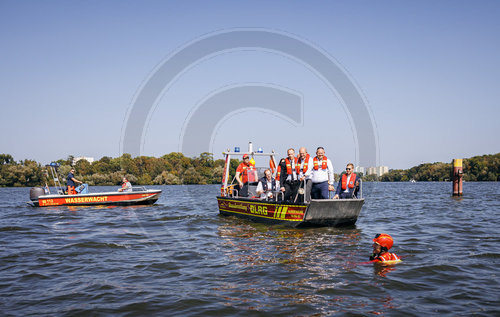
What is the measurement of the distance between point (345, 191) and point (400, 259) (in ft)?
15.5

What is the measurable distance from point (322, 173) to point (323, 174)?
45mm

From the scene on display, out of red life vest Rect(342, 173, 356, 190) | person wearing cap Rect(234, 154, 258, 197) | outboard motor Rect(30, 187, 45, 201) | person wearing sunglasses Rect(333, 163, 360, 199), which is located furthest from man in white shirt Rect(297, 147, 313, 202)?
outboard motor Rect(30, 187, 45, 201)

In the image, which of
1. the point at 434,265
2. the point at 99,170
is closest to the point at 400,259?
the point at 434,265

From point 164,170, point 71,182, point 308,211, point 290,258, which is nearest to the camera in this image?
point 290,258

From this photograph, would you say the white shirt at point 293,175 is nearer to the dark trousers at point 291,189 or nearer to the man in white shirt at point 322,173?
the dark trousers at point 291,189

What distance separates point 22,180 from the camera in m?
76.2

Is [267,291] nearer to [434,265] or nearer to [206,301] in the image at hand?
[206,301]

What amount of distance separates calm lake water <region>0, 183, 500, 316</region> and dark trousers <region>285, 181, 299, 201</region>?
3.63ft

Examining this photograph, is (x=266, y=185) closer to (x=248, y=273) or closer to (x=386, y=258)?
(x=386, y=258)

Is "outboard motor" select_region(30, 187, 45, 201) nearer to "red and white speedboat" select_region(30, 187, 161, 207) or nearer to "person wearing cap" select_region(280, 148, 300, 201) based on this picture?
"red and white speedboat" select_region(30, 187, 161, 207)

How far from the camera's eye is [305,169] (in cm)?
1161

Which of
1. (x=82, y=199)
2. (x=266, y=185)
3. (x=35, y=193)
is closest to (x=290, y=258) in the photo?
(x=266, y=185)

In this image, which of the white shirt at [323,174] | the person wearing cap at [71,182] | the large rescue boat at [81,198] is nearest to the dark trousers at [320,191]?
the white shirt at [323,174]

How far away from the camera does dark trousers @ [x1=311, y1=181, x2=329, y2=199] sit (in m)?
11.7
